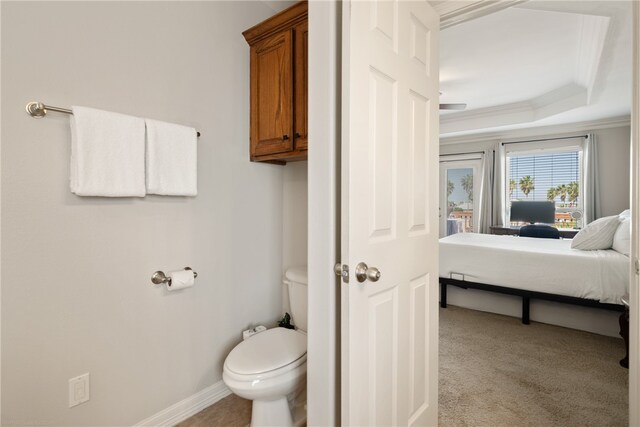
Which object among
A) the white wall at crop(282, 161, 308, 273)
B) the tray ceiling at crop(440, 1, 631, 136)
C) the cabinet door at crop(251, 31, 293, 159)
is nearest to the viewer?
the cabinet door at crop(251, 31, 293, 159)

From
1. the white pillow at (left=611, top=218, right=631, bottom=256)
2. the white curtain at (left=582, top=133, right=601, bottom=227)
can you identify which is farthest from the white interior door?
the white curtain at (left=582, top=133, right=601, bottom=227)

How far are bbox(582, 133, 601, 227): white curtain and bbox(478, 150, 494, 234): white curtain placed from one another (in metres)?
1.30

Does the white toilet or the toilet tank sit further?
the toilet tank

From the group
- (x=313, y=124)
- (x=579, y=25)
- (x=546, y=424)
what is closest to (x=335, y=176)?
(x=313, y=124)

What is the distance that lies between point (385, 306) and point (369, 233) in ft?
0.98

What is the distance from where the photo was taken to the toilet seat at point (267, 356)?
145 cm

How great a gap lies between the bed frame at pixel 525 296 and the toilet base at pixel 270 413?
2.40 metres

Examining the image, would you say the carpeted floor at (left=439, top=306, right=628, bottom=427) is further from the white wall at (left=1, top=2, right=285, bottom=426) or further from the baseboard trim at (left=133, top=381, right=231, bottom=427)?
the white wall at (left=1, top=2, right=285, bottom=426)

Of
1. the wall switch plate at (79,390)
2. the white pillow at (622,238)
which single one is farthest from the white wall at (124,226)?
the white pillow at (622,238)

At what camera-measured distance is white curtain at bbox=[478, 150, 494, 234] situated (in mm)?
5820

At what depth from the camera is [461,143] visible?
6.18 m

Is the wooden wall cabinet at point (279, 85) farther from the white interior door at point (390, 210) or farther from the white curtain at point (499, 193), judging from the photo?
the white curtain at point (499, 193)

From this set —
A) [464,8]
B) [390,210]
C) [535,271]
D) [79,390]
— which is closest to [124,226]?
[79,390]

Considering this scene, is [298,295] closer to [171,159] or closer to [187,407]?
[187,407]
